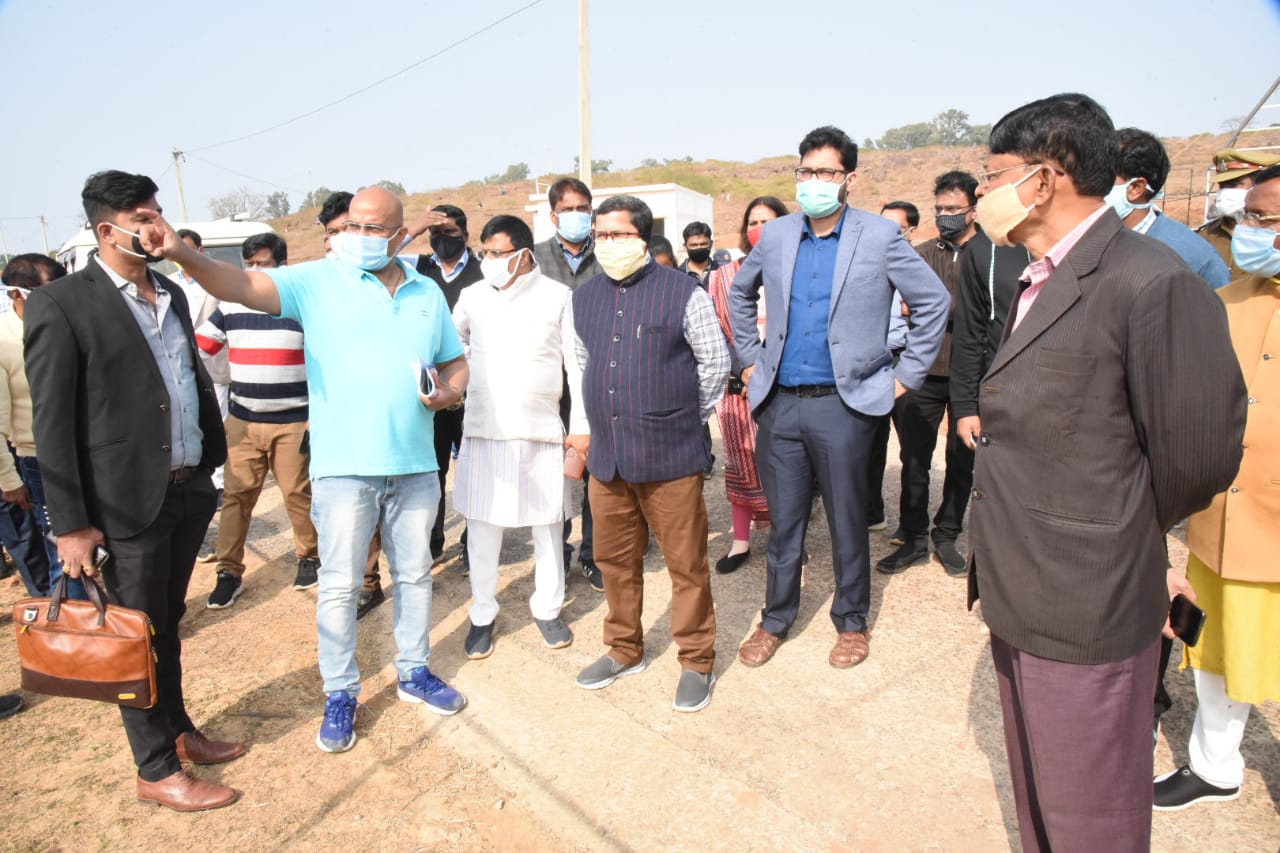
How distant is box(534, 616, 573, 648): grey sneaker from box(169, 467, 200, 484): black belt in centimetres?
171

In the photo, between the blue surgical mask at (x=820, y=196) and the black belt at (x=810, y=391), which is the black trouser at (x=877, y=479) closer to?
the black belt at (x=810, y=391)

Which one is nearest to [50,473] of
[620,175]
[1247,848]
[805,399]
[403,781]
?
[403,781]

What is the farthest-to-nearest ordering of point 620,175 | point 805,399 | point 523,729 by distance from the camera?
point 620,175
point 805,399
point 523,729

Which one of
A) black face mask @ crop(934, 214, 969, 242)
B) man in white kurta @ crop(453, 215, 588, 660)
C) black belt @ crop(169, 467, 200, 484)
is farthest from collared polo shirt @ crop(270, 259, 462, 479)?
black face mask @ crop(934, 214, 969, 242)

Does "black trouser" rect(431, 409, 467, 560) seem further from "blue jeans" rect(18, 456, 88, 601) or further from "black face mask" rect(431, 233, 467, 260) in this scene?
"blue jeans" rect(18, 456, 88, 601)

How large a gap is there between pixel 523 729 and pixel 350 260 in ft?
6.40

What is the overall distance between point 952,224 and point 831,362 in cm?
179

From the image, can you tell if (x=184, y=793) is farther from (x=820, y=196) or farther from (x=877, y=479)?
(x=877, y=479)

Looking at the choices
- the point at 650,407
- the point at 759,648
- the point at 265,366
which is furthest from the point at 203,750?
the point at 759,648

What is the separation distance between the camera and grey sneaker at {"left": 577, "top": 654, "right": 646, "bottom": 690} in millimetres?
3357

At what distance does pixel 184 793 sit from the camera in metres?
2.66

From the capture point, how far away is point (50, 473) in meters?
2.38

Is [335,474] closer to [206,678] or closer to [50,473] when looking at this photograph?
[50,473]

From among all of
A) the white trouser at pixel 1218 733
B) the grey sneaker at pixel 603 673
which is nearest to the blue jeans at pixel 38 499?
the grey sneaker at pixel 603 673
